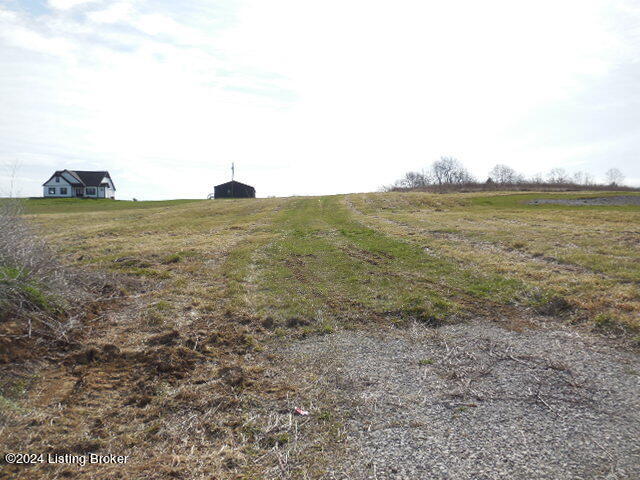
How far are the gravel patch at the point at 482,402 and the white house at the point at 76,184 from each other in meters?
89.3

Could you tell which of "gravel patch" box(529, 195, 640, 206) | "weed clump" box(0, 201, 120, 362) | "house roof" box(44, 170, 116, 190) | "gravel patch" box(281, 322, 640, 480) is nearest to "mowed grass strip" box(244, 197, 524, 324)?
"gravel patch" box(281, 322, 640, 480)

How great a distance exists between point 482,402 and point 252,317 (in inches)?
192

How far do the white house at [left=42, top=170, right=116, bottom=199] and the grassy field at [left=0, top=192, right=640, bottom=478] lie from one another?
73159 millimetres

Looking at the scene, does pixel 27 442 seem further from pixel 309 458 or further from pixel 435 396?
pixel 435 396

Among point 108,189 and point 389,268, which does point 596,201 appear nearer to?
point 389,268

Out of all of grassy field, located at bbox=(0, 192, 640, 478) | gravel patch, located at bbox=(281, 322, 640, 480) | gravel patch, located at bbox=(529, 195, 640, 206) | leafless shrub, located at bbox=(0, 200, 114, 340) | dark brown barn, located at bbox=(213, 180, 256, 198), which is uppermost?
dark brown barn, located at bbox=(213, 180, 256, 198)

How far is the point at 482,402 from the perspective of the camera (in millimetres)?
5348

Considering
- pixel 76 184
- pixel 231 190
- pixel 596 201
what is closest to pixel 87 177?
pixel 76 184

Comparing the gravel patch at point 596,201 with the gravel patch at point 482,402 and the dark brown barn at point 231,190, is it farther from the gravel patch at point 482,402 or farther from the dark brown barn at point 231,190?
the dark brown barn at point 231,190

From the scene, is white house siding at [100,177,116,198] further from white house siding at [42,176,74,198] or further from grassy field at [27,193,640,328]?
grassy field at [27,193,640,328]

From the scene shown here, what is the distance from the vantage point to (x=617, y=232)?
1783 centimetres

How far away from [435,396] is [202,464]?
9.93ft

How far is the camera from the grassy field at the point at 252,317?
15.0 ft

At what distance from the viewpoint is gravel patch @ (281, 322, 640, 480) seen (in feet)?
13.5
